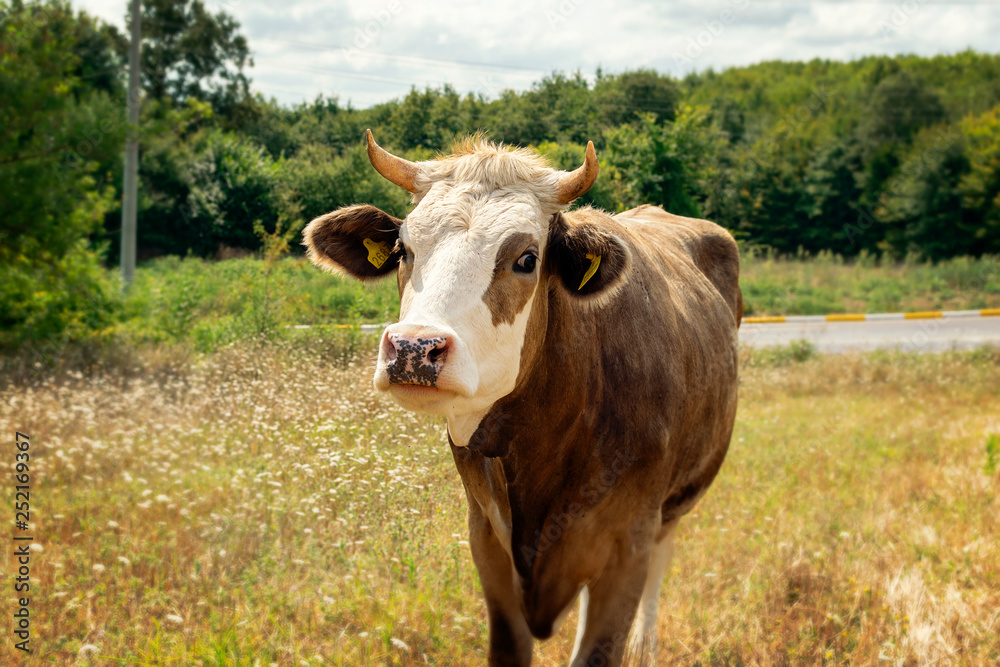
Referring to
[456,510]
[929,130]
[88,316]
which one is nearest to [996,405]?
[456,510]

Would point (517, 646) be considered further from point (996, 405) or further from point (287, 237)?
point (996, 405)

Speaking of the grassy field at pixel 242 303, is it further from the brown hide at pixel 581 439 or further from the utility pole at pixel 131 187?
the brown hide at pixel 581 439

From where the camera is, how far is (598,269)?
2811mm

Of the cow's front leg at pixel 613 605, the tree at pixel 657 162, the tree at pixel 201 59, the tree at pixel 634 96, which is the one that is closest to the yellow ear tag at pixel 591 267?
the cow's front leg at pixel 613 605

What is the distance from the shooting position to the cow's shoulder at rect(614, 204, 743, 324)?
483 cm

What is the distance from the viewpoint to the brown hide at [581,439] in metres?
2.84

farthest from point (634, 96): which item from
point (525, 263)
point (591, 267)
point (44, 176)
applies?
point (525, 263)

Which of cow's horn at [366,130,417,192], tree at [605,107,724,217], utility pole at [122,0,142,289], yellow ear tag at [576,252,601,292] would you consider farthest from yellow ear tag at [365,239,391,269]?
utility pole at [122,0,142,289]

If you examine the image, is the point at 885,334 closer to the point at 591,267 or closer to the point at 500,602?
the point at 500,602

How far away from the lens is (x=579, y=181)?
269 cm

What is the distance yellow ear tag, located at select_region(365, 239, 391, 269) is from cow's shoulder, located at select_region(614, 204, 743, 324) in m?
2.00

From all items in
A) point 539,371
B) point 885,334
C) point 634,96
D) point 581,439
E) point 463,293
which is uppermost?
point 634,96

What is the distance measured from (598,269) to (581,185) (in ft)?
1.04

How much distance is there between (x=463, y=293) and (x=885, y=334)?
704 inches
